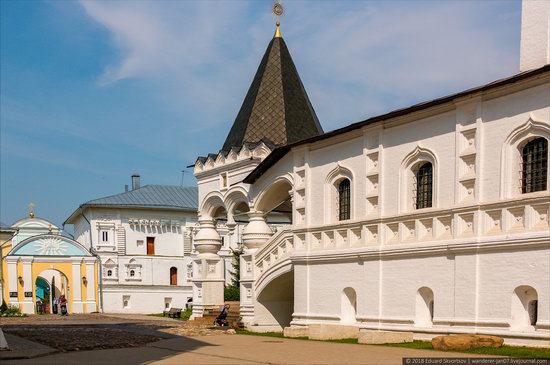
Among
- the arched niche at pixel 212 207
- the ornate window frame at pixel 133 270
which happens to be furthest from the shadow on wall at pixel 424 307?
the ornate window frame at pixel 133 270

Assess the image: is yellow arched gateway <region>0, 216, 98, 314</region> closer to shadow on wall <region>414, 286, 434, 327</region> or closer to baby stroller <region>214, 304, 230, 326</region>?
baby stroller <region>214, 304, 230, 326</region>

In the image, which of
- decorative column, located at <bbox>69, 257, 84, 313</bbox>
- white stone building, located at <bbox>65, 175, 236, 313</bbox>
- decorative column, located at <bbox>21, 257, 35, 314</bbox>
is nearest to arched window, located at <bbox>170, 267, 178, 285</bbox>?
white stone building, located at <bbox>65, 175, 236, 313</bbox>

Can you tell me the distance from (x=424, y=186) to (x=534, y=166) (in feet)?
9.34

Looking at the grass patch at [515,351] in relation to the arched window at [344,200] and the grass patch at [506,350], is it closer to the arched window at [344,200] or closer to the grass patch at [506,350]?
the grass patch at [506,350]

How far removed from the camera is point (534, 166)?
44.6 ft

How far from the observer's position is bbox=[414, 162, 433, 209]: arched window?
52.1 feet

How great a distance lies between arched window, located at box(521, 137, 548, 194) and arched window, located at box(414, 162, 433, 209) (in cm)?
241

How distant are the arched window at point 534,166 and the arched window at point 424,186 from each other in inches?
94.9

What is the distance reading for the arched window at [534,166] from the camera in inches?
527

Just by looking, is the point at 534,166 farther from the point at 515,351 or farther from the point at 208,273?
the point at 208,273

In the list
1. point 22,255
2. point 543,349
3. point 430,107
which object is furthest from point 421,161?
point 22,255

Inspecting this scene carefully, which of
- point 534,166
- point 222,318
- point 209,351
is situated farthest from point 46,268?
point 534,166

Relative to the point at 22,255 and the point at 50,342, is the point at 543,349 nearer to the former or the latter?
the point at 50,342

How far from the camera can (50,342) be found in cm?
1608
